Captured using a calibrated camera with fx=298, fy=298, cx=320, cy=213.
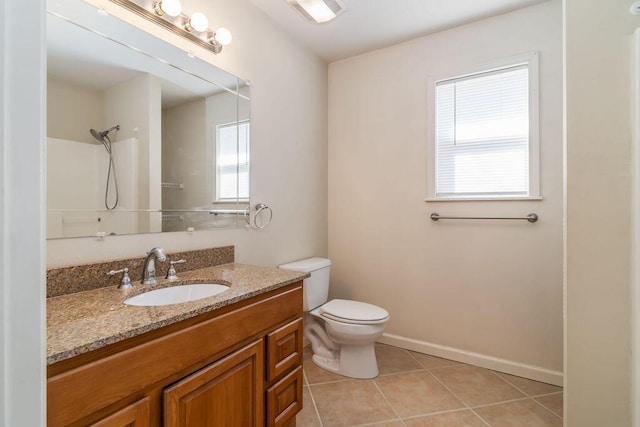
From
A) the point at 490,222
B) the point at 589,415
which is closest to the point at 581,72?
the point at 490,222

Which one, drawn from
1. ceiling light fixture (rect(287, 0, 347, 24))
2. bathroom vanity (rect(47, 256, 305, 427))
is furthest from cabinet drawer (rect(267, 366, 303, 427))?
ceiling light fixture (rect(287, 0, 347, 24))

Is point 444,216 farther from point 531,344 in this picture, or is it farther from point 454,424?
point 454,424

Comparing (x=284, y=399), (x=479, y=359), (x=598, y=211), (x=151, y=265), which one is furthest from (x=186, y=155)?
(x=479, y=359)

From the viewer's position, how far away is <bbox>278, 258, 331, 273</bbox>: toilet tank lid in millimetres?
2149

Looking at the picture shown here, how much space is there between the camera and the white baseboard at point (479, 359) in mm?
2004

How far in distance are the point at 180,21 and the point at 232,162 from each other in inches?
29.9

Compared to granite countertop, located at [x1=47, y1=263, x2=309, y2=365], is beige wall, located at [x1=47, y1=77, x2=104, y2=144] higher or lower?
higher

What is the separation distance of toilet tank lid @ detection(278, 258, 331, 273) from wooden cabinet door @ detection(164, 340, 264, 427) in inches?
35.3

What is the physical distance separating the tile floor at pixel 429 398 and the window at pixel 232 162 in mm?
1361

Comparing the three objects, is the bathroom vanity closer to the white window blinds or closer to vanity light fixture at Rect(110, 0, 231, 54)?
vanity light fixture at Rect(110, 0, 231, 54)

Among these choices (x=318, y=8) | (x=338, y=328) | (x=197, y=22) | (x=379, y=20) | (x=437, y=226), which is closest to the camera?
(x=197, y=22)

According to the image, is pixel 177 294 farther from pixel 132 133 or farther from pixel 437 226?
pixel 437 226

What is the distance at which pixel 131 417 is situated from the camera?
0.81m

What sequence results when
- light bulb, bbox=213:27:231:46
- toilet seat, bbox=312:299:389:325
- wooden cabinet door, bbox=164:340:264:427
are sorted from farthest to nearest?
toilet seat, bbox=312:299:389:325 < light bulb, bbox=213:27:231:46 < wooden cabinet door, bbox=164:340:264:427
